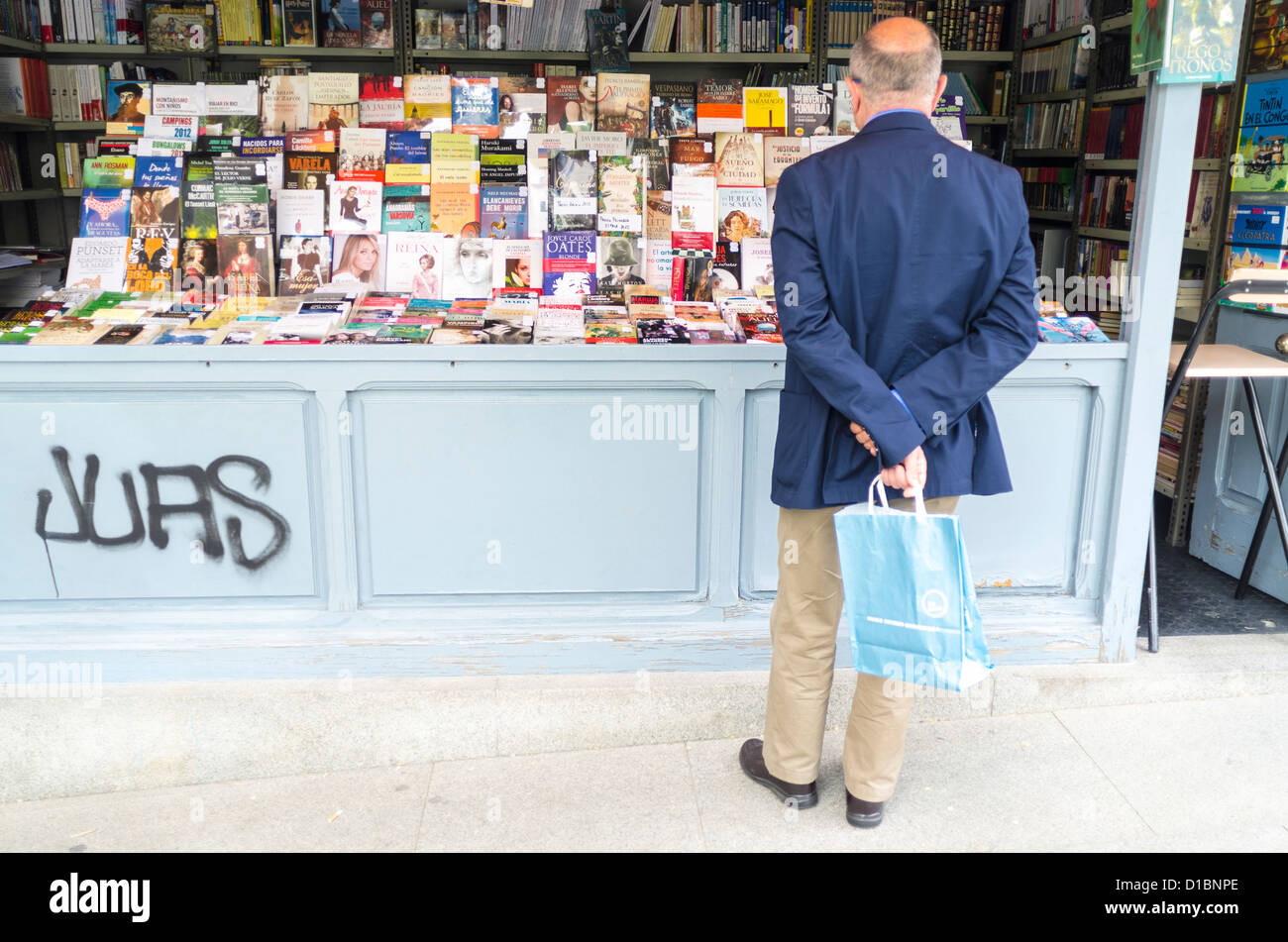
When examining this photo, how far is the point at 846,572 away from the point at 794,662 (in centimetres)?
38

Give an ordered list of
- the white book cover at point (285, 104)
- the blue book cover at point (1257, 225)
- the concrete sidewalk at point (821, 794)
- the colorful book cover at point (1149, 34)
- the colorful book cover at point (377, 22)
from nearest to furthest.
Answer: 1. the concrete sidewalk at point (821, 794)
2. the colorful book cover at point (1149, 34)
3. the white book cover at point (285, 104)
4. the blue book cover at point (1257, 225)
5. the colorful book cover at point (377, 22)

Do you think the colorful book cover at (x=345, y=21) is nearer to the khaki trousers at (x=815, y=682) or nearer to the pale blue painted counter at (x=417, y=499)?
the pale blue painted counter at (x=417, y=499)

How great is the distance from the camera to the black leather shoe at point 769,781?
7.84ft

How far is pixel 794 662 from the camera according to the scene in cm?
228

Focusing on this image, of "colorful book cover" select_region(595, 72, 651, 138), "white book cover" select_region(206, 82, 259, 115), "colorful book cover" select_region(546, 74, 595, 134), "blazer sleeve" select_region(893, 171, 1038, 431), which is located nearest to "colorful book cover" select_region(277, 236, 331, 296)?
"white book cover" select_region(206, 82, 259, 115)

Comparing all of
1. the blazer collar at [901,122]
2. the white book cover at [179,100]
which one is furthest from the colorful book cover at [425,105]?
the blazer collar at [901,122]

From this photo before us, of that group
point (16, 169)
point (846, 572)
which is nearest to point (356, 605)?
point (846, 572)

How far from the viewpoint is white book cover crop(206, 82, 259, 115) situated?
2951 mm

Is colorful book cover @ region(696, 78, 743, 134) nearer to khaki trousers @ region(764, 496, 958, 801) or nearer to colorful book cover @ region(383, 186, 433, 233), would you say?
colorful book cover @ region(383, 186, 433, 233)

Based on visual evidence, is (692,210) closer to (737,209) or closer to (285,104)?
(737,209)

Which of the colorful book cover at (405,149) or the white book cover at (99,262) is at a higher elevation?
the colorful book cover at (405,149)

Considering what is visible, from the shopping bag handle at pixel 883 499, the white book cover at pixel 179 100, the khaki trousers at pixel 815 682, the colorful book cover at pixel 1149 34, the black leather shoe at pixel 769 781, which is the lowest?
the black leather shoe at pixel 769 781

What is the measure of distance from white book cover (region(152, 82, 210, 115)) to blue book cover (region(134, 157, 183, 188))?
0.52ft

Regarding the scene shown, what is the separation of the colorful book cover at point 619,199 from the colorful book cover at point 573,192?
2 centimetres
